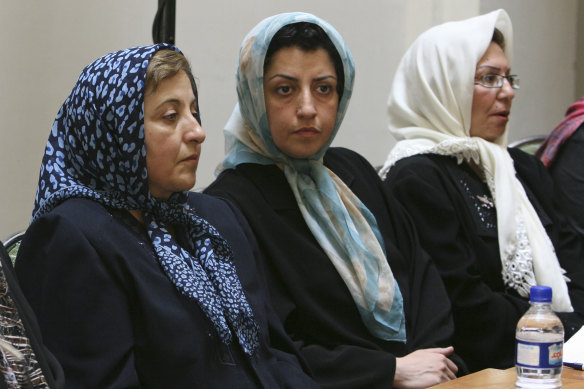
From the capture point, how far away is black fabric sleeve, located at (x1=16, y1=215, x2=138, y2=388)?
1.66 meters

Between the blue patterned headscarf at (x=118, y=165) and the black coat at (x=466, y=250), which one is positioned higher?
the blue patterned headscarf at (x=118, y=165)

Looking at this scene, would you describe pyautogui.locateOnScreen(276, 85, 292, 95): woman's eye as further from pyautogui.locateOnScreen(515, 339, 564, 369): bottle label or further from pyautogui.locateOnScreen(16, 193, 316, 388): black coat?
pyautogui.locateOnScreen(515, 339, 564, 369): bottle label

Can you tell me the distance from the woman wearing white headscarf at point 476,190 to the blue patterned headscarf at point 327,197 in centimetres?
35

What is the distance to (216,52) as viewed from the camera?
3.60 meters

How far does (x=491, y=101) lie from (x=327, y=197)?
96cm

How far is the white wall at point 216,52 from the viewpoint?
297cm

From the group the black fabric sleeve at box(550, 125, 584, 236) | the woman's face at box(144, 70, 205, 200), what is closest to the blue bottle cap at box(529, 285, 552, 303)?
the woman's face at box(144, 70, 205, 200)

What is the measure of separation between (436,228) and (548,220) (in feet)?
2.06

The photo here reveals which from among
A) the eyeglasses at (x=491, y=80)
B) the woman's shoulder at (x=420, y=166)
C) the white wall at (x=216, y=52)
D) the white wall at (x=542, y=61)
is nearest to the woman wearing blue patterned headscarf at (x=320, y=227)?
the woman's shoulder at (x=420, y=166)

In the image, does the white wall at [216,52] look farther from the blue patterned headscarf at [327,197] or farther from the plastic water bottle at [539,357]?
the plastic water bottle at [539,357]

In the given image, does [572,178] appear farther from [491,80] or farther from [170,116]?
[170,116]

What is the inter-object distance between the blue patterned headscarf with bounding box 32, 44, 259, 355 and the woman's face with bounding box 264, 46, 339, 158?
614mm

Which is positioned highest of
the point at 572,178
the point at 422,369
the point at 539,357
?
the point at 539,357

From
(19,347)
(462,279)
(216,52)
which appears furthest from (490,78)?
(19,347)
